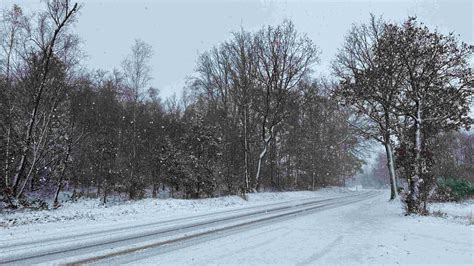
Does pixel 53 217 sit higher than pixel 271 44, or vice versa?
pixel 271 44

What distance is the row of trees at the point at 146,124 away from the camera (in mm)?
19672

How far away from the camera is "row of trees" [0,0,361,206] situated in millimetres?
19672

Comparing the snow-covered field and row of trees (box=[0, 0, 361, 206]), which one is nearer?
the snow-covered field

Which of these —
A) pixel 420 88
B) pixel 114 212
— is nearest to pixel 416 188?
pixel 420 88

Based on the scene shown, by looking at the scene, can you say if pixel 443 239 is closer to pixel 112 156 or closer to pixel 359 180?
pixel 112 156

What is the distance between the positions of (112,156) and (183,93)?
31.6m

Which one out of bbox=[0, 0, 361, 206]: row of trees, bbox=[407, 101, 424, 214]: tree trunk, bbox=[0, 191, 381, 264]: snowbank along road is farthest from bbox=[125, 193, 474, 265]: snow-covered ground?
bbox=[0, 0, 361, 206]: row of trees

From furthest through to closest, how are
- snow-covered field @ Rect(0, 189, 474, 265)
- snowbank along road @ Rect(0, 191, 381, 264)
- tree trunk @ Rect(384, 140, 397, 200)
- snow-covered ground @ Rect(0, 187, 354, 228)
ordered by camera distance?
tree trunk @ Rect(384, 140, 397, 200), snow-covered ground @ Rect(0, 187, 354, 228), snow-covered field @ Rect(0, 189, 474, 265), snowbank along road @ Rect(0, 191, 381, 264)

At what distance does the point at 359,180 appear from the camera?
7244 inches

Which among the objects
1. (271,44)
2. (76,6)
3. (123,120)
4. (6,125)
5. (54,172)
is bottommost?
(54,172)

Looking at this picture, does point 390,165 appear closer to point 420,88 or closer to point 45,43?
point 420,88

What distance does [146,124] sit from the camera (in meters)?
37.9

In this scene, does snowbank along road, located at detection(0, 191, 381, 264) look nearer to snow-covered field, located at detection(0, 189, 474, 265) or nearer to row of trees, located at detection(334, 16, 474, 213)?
snow-covered field, located at detection(0, 189, 474, 265)

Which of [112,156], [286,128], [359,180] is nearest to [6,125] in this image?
[112,156]
